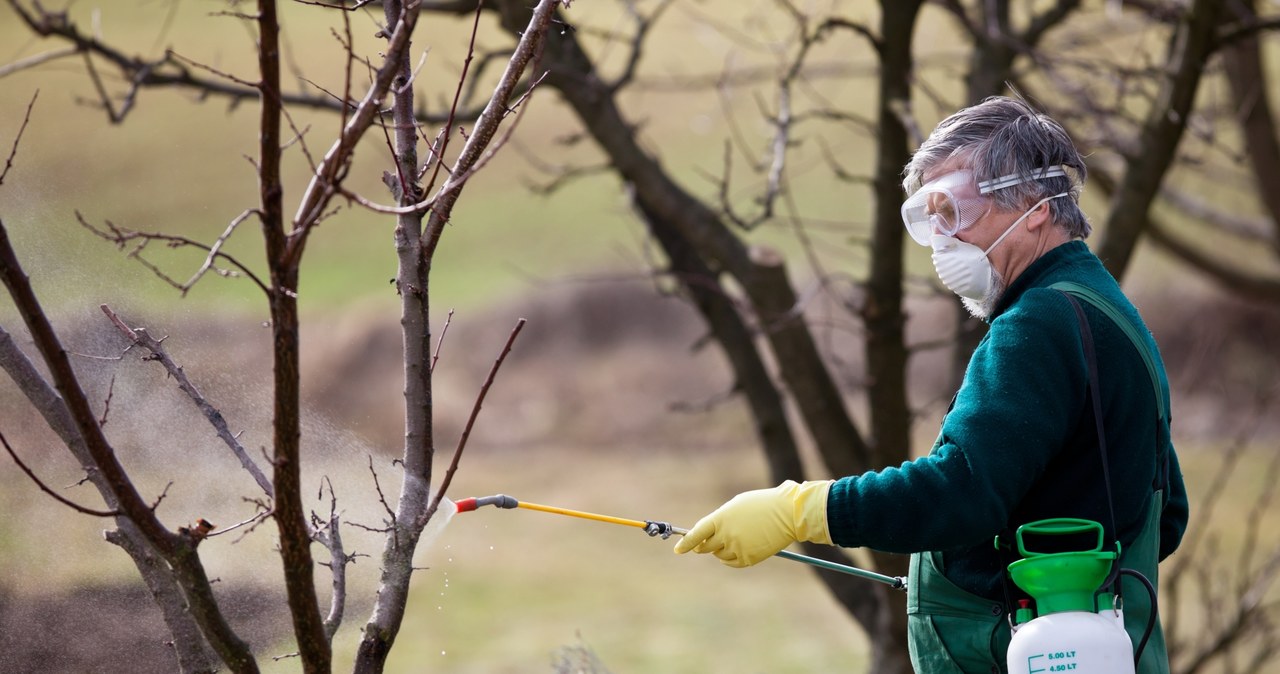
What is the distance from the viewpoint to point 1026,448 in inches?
65.8

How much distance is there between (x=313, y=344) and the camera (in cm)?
1369

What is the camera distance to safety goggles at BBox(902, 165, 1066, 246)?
1.90 metres

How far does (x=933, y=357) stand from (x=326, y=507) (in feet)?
35.3

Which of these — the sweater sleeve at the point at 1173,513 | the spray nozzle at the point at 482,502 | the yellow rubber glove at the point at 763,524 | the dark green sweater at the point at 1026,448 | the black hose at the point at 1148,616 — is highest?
the spray nozzle at the point at 482,502

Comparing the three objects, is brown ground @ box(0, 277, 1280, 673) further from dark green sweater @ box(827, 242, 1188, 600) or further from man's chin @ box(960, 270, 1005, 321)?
dark green sweater @ box(827, 242, 1188, 600)

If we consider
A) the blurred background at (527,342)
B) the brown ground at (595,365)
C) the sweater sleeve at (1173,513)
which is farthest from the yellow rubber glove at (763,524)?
the brown ground at (595,365)

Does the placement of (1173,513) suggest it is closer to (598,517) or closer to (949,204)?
(949,204)

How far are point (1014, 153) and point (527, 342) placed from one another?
12.3m

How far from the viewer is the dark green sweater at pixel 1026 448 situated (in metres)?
1.67

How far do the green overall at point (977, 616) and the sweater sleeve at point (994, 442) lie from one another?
0.10 meters

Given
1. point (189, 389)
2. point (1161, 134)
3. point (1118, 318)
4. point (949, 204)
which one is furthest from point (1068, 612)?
point (1161, 134)

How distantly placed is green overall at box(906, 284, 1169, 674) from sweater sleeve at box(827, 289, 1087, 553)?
0.33 feet

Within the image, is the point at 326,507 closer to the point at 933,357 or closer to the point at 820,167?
the point at 933,357

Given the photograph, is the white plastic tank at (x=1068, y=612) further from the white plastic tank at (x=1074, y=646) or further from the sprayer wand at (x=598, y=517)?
the sprayer wand at (x=598, y=517)
